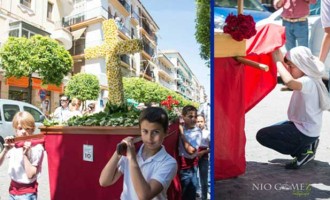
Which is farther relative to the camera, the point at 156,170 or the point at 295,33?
the point at 295,33

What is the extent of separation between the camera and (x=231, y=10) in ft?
6.97

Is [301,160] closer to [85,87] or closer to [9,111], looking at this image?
[85,87]

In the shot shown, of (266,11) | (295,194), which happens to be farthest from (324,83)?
(295,194)

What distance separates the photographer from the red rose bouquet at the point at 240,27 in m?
2.05

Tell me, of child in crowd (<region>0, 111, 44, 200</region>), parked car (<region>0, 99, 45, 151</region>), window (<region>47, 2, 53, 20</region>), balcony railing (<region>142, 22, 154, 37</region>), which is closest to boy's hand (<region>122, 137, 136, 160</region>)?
child in crowd (<region>0, 111, 44, 200</region>)

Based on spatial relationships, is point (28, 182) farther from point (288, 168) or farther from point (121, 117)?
point (288, 168)

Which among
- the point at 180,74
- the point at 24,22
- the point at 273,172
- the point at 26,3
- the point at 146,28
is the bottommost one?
the point at 273,172

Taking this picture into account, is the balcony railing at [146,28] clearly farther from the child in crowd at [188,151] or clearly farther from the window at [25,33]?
the child in crowd at [188,151]

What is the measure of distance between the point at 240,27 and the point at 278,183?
98cm

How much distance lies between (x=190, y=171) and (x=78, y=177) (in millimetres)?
947

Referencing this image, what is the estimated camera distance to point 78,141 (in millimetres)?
2709

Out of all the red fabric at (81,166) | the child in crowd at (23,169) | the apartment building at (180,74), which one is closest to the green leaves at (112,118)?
the red fabric at (81,166)

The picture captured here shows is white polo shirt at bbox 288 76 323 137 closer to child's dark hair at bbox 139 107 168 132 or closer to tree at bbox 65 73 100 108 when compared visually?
child's dark hair at bbox 139 107 168 132

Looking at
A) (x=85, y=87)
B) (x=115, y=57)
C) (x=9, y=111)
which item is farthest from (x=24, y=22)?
(x=115, y=57)
